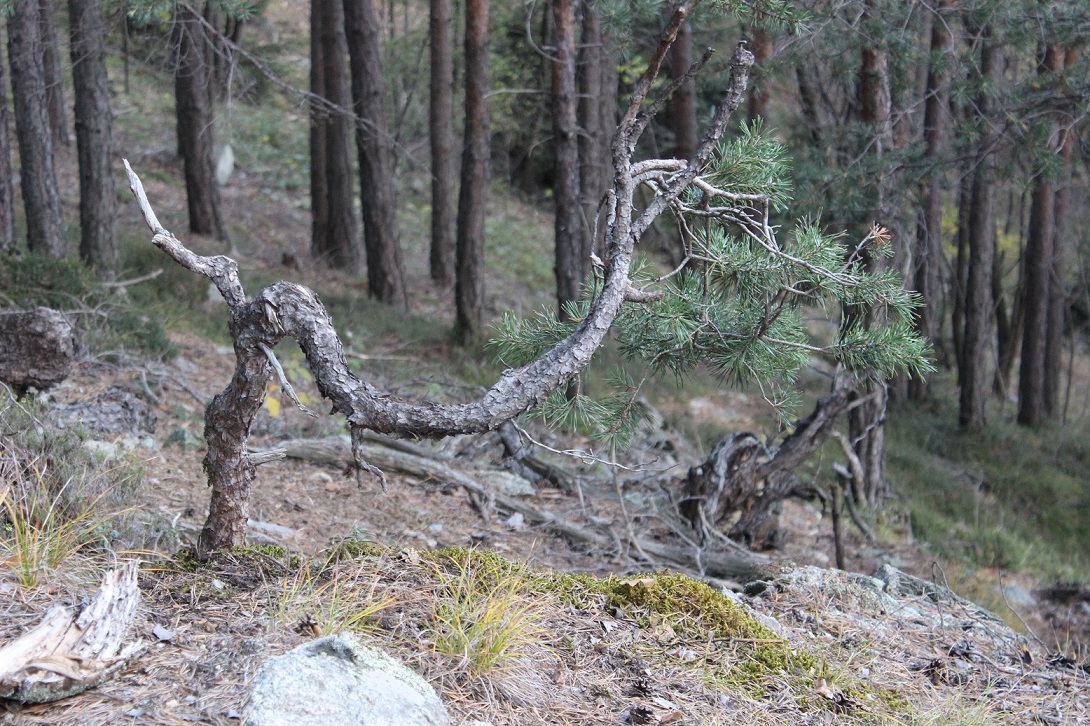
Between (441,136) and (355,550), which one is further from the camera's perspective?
(441,136)

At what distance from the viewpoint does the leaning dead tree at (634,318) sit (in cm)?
305

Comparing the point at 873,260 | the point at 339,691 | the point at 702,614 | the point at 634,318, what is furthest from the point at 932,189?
the point at 339,691

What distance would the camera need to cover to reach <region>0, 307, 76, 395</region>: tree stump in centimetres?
540

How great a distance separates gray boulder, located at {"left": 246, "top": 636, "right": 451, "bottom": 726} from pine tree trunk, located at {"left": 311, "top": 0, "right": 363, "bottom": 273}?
1085cm

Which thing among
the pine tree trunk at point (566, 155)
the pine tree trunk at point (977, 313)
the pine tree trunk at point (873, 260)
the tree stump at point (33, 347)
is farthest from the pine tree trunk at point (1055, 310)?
the tree stump at point (33, 347)

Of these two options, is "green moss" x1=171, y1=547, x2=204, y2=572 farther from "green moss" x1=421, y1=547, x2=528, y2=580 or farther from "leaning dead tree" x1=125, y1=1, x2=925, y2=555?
"green moss" x1=421, y1=547, x2=528, y2=580

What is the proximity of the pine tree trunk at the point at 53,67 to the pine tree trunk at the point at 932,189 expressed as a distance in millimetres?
7425

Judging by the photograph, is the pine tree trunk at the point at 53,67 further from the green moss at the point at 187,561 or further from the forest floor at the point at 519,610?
the green moss at the point at 187,561

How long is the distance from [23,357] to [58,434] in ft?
3.67

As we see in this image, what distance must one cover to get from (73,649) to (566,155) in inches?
273

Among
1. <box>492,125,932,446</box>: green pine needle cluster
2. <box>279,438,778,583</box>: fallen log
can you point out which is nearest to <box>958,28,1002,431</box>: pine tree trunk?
<box>279,438,778,583</box>: fallen log

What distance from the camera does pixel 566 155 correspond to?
8.84 metres

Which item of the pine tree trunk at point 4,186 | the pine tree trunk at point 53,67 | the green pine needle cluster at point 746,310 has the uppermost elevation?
the pine tree trunk at point 53,67

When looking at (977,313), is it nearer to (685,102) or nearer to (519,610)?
(685,102)
